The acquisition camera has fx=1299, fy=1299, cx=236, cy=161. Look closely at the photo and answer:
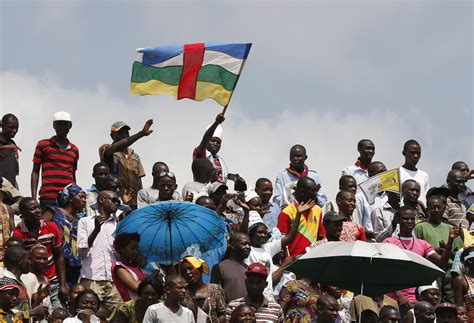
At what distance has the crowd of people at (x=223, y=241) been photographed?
14.8 meters

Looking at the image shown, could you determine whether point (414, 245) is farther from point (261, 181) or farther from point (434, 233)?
point (261, 181)

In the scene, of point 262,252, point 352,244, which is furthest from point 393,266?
point 262,252

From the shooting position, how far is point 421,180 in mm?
20266

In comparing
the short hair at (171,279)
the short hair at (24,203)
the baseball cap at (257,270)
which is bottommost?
the short hair at (171,279)

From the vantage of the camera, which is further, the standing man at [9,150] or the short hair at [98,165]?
the standing man at [9,150]

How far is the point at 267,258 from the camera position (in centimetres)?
1631

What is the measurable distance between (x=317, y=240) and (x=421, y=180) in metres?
3.12

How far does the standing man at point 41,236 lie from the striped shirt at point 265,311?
2.86 metres

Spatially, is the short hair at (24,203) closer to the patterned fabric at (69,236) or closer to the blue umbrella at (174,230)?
the patterned fabric at (69,236)

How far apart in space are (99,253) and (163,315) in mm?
2646

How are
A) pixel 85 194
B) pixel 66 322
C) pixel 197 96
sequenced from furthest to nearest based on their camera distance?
pixel 197 96 → pixel 85 194 → pixel 66 322

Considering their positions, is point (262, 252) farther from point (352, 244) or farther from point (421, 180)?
point (421, 180)

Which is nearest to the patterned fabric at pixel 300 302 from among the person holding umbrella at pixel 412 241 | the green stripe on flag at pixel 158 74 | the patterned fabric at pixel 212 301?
the patterned fabric at pixel 212 301

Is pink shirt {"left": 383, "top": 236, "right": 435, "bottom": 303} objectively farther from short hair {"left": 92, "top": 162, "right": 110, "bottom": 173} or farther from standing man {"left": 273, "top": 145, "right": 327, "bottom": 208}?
short hair {"left": 92, "top": 162, "right": 110, "bottom": 173}
